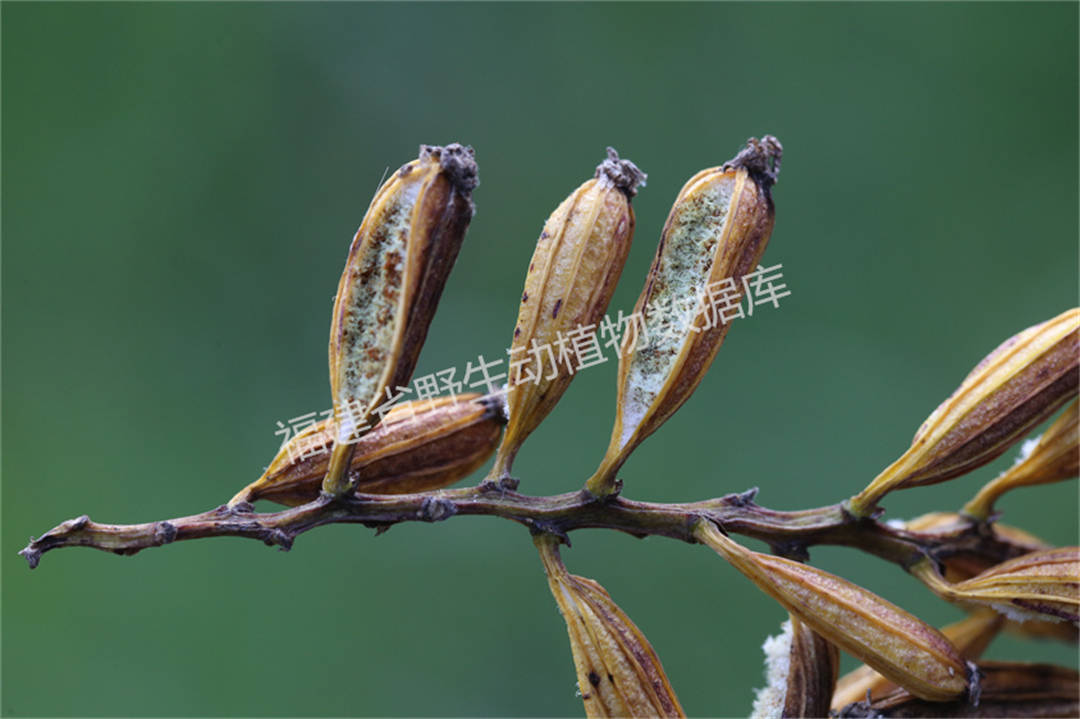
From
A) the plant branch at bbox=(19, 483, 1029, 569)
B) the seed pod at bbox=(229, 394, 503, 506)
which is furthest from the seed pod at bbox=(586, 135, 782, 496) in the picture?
the seed pod at bbox=(229, 394, 503, 506)

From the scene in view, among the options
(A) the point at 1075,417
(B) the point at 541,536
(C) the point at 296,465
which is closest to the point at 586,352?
(B) the point at 541,536

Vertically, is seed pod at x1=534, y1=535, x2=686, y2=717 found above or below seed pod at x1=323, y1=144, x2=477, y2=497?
below

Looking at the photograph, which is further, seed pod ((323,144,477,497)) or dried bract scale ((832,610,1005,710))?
dried bract scale ((832,610,1005,710))

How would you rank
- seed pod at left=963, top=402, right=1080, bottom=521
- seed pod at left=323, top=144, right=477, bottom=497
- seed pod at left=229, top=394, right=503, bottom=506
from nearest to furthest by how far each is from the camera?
seed pod at left=323, top=144, right=477, bottom=497, seed pod at left=229, top=394, right=503, bottom=506, seed pod at left=963, top=402, right=1080, bottom=521

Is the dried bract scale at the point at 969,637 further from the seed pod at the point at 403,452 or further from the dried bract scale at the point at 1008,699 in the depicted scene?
the seed pod at the point at 403,452

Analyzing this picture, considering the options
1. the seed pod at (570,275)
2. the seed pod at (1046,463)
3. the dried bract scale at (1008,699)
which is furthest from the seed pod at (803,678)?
the seed pod at (570,275)

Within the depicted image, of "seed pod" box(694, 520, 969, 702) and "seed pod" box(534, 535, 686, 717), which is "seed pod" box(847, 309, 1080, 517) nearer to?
"seed pod" box(694, 520, 969, 702)
